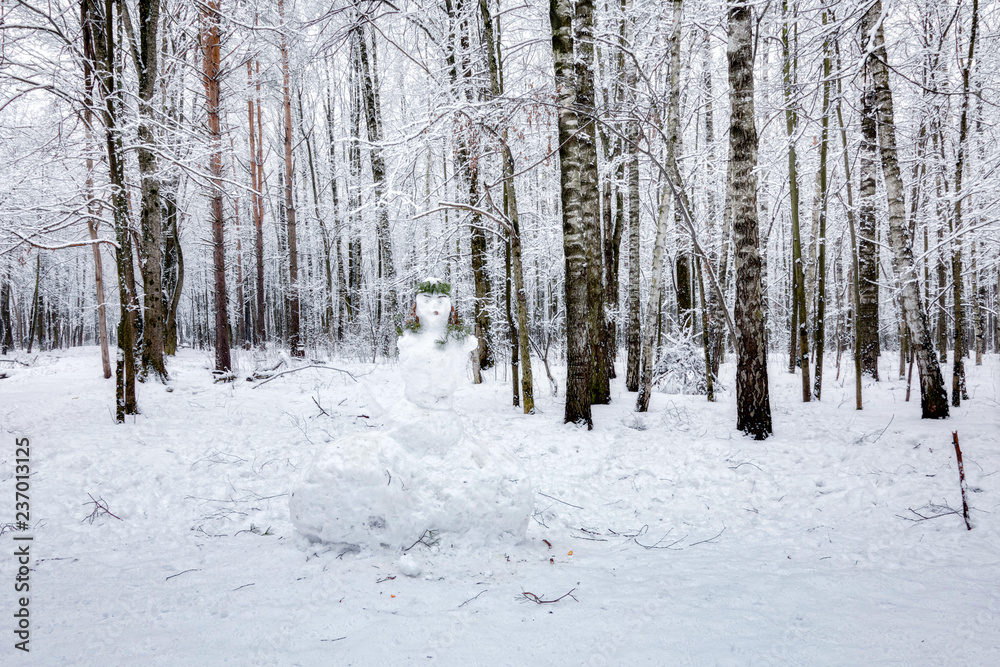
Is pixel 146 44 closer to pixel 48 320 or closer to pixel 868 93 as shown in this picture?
pixel 868 93

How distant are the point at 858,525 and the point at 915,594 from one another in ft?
3.49

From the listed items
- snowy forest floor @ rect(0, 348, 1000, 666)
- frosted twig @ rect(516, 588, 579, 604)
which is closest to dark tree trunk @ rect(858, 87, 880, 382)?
snowy forest floor @ rect(0, 348, 1000, 666)

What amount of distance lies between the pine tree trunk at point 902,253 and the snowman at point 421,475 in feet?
17.8

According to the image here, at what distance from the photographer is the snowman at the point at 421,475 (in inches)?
123

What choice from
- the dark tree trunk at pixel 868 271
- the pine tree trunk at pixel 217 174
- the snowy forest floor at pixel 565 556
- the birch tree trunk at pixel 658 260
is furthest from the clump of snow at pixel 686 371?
the pine tree trunk at pixel 217 174

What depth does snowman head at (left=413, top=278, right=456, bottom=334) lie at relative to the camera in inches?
134

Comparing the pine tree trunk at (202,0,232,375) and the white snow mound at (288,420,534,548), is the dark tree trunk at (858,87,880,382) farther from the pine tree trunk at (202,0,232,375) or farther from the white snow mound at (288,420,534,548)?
the pine tree trunk at (202,0,232,375)

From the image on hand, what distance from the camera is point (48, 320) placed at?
2620 centimetres

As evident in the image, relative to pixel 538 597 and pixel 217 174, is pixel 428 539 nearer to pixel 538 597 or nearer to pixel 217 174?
pixel 538 597

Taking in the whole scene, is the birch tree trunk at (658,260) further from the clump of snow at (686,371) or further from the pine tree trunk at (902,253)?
the pine tree trunk at (902,253)

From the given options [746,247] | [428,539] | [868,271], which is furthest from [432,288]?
[868,271]

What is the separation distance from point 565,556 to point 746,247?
13.7 ft

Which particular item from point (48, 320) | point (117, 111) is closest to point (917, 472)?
point (117, 111)

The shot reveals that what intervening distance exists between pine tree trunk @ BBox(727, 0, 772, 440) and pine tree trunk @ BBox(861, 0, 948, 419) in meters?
1.60
